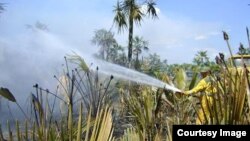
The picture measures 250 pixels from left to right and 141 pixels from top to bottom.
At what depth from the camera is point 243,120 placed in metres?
2.28

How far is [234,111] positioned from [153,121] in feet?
10.2

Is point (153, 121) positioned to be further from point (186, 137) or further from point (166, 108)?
point (166, 108)

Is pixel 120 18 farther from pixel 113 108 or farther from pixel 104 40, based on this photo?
pixel 104 40

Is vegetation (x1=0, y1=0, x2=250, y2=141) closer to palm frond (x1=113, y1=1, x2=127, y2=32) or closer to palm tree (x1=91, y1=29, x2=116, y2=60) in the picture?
palm frond (x1=113, y1=1, x2=127, y2=32)

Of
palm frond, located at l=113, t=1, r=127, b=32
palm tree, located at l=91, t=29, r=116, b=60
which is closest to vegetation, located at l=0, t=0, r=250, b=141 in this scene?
palm frond, located at l=113, t=1, r=127, b=32

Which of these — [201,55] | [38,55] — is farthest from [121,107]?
[38,55]

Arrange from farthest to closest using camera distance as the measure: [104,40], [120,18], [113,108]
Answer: [104,40]
[120,18]
[113,108]

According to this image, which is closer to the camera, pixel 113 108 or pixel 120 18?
pixel 113 108

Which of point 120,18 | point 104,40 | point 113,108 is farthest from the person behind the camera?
point 104,40

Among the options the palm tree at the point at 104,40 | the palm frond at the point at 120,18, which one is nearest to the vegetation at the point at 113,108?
the palm frond at the point at 120,18

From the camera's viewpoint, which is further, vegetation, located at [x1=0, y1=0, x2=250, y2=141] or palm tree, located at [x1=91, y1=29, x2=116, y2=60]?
palm tree, located at [x1=91, y1=29, x2=116, y2=60]

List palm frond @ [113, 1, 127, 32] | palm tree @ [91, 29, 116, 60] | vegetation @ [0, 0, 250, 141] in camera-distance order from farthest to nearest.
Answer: palm tree @ [91, 29, 116, 60]
palm frond @ [113, 1, 127, 32]
vegetation @ [0, 0, 250, 141]

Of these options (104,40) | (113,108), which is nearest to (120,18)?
(113,108)

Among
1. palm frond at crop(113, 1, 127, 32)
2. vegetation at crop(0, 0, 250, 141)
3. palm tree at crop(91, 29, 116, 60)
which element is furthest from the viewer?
palm tree at crop(91, 29, 116, 60)
